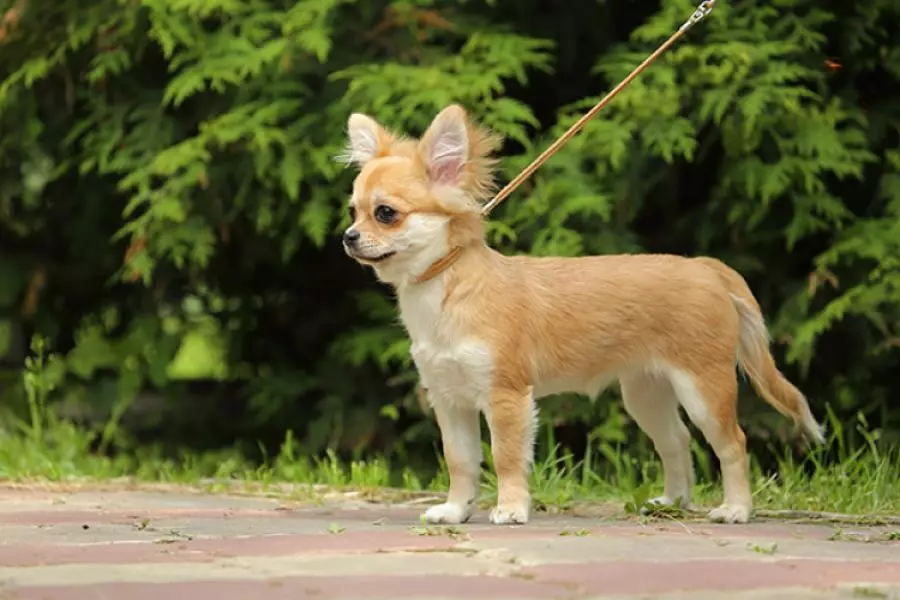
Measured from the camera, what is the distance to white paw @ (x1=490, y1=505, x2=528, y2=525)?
4.92m

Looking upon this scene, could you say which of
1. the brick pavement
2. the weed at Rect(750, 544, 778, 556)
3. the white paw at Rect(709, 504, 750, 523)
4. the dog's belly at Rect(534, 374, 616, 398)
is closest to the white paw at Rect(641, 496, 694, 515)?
the white paw at Rect(709, 504, 750, 523)

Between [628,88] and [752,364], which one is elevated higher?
[628,88]

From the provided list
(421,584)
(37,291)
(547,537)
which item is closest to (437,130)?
(547,537)

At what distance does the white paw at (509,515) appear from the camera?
4922 mm

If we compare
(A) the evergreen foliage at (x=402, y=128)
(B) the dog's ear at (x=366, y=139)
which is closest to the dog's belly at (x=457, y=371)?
(B) the dog's ear at (x=366, y=139)

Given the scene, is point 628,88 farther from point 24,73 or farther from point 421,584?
point 421,584

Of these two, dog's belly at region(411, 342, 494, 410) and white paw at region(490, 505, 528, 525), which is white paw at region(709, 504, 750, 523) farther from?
dog's belly at region(411, 342, 494, 410)

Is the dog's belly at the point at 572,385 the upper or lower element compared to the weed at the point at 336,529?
upper

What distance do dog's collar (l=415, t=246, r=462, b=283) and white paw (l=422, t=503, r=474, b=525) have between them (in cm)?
81

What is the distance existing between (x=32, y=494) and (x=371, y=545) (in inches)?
92.7

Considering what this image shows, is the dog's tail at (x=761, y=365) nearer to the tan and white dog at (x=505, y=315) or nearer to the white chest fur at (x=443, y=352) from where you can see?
the tan and white dog at (x=505, y=315)

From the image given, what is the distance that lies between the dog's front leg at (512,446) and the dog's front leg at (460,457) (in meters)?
0.17

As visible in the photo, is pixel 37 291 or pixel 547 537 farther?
pixel 37 291

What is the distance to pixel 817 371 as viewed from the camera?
292 inches
